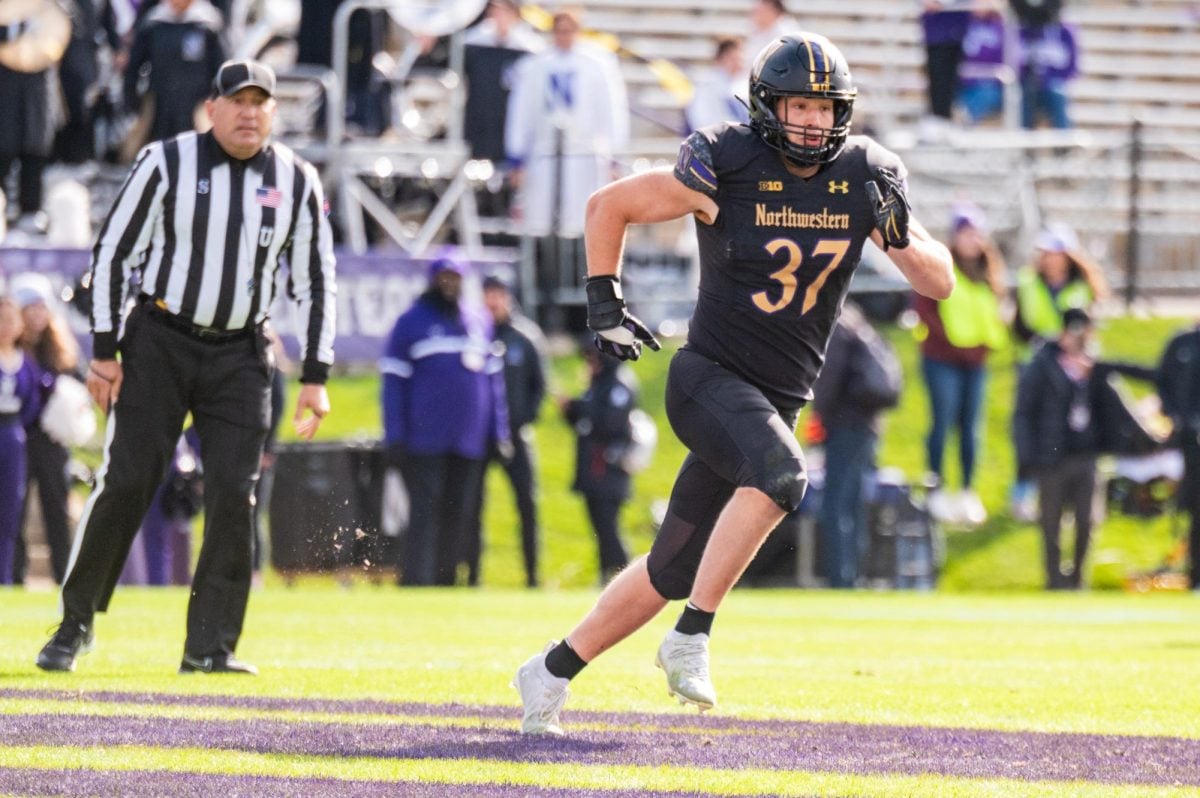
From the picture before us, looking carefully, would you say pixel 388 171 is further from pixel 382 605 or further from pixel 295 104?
pixel 382 605

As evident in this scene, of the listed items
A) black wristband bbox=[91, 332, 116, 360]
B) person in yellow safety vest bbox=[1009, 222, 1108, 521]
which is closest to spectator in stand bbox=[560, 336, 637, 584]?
person in yellow safety vest bbox=[1009, 222, 1108, 521]

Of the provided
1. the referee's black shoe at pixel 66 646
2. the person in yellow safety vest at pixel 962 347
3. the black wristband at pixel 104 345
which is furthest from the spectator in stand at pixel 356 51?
the referee's black shoe at pixel 66 646

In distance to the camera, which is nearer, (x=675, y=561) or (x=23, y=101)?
(x=675, y=561)

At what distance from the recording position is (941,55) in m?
19.1

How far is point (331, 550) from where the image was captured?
13.8 meters

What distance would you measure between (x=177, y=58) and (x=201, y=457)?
8.05 metres

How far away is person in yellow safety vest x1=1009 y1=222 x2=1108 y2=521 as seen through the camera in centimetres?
1562

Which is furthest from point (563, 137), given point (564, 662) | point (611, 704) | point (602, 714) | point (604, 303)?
point (564, 662)

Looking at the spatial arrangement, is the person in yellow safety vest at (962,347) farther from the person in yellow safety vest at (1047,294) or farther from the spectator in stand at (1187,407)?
the spectator in stand at (1187,407)

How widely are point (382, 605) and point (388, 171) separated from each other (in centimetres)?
587

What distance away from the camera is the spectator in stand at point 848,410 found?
13469mm

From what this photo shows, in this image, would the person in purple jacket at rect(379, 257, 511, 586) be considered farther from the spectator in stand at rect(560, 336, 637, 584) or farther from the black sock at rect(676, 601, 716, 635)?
the black sock at rect(676, 601, 716, 635)

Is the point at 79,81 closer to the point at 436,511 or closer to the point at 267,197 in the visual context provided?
the point at 436,511

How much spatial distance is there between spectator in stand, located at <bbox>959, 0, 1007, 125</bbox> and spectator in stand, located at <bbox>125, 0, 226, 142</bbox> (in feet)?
22.8
